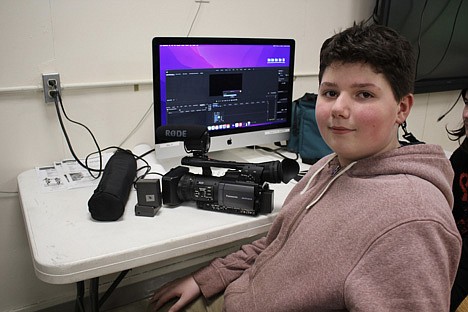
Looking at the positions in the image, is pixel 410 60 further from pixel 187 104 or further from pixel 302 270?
pixel 187 104

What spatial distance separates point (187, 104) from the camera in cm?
143

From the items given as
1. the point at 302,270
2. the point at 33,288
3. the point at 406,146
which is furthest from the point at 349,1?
the point at 33,288

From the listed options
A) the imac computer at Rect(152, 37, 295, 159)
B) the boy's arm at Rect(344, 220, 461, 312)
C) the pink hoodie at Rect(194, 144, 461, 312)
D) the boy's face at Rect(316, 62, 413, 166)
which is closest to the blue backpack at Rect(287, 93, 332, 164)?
the imac computer at Rect(152, 37, 295, 159)

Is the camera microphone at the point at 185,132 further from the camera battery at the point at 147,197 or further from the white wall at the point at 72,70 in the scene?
the white wall at the point at 72,70

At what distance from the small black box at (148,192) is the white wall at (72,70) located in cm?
61

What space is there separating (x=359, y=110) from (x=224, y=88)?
761 mm

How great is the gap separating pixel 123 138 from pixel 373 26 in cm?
114

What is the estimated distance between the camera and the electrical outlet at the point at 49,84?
1438mm

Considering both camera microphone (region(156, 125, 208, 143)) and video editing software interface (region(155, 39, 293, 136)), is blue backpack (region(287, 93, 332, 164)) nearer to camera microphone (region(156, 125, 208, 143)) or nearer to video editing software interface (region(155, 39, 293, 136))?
video editing software interface (region(155, 39, 293, 136))

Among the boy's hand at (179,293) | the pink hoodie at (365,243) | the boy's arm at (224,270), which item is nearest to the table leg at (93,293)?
the boy's hand at (179,293)

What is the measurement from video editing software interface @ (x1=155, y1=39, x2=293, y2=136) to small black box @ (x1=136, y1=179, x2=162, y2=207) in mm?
351

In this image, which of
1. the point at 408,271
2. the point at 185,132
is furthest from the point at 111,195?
the point at 408,271

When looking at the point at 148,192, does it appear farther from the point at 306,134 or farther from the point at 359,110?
the point at 306,134

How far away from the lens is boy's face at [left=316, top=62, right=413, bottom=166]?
815mm
